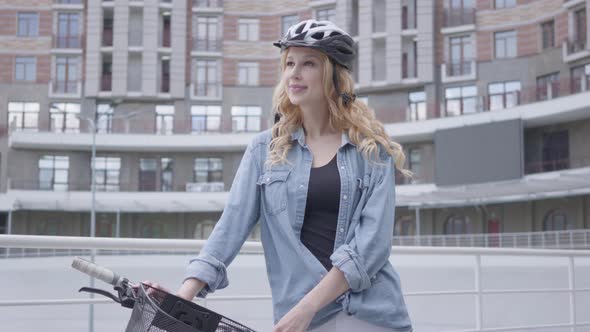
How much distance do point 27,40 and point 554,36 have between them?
2790 centimetres

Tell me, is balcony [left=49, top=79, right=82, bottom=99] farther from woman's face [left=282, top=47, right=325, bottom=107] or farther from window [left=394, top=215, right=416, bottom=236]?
woman's face [left=282, top=47, right=325, bottom=107]

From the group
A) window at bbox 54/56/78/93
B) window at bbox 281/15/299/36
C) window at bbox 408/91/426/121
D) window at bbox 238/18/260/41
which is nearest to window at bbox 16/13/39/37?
window at bbox 54/56/78/93

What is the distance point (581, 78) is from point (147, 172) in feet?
75.2

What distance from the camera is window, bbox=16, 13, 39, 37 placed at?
4453 cm

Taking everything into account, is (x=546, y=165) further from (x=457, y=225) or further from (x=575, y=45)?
(x=575, y=45)

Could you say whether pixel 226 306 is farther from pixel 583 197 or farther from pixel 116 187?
pixel 116 187

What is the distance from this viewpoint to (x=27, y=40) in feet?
146

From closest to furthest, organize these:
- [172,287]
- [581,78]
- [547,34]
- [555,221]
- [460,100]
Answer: [172,287], [581,78], [555,221], [547,34], [460,100]

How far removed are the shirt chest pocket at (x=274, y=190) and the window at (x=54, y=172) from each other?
42.5 m

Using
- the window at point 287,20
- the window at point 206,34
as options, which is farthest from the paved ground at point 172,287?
the window at point 206,34

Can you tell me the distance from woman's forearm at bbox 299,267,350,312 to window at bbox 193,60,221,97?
43.3 metres

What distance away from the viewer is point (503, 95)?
3872 cm

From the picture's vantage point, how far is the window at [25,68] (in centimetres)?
4416

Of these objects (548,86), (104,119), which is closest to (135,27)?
(104,119)
